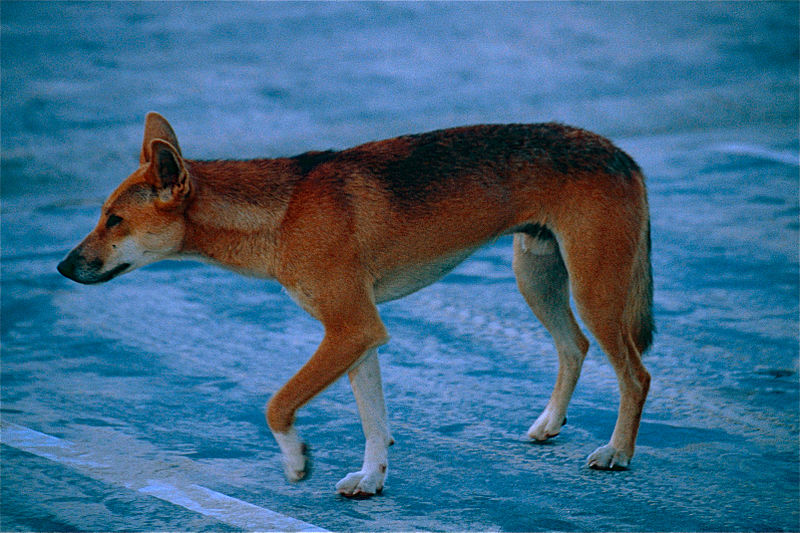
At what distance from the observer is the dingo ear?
14.6 ft

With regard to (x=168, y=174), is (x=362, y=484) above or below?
below

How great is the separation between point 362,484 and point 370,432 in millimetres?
240

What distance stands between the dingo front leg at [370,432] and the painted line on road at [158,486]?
14.4 inches

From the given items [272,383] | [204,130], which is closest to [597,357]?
[272,383]

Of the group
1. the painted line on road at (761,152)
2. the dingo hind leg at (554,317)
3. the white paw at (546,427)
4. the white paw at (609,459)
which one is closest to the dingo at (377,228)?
the white paw at (609,459)

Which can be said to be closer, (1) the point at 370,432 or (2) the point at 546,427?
(1) the point at 370,432

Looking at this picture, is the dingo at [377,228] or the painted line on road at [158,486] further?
the dingo at [377,228]

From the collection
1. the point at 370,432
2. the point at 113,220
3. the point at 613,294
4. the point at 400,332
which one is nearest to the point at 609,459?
the point at 613,294

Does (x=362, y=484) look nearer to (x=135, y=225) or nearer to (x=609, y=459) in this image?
(x=609, y=459)

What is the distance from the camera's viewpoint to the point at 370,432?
15.6 ft

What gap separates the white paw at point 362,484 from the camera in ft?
15.2

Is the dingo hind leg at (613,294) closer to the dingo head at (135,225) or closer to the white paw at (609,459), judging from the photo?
the white paw at (609,459)

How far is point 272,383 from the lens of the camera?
19.8 feet

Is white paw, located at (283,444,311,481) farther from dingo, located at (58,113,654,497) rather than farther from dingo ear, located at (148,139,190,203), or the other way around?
dingo ear, located at (148,139,190,203)
